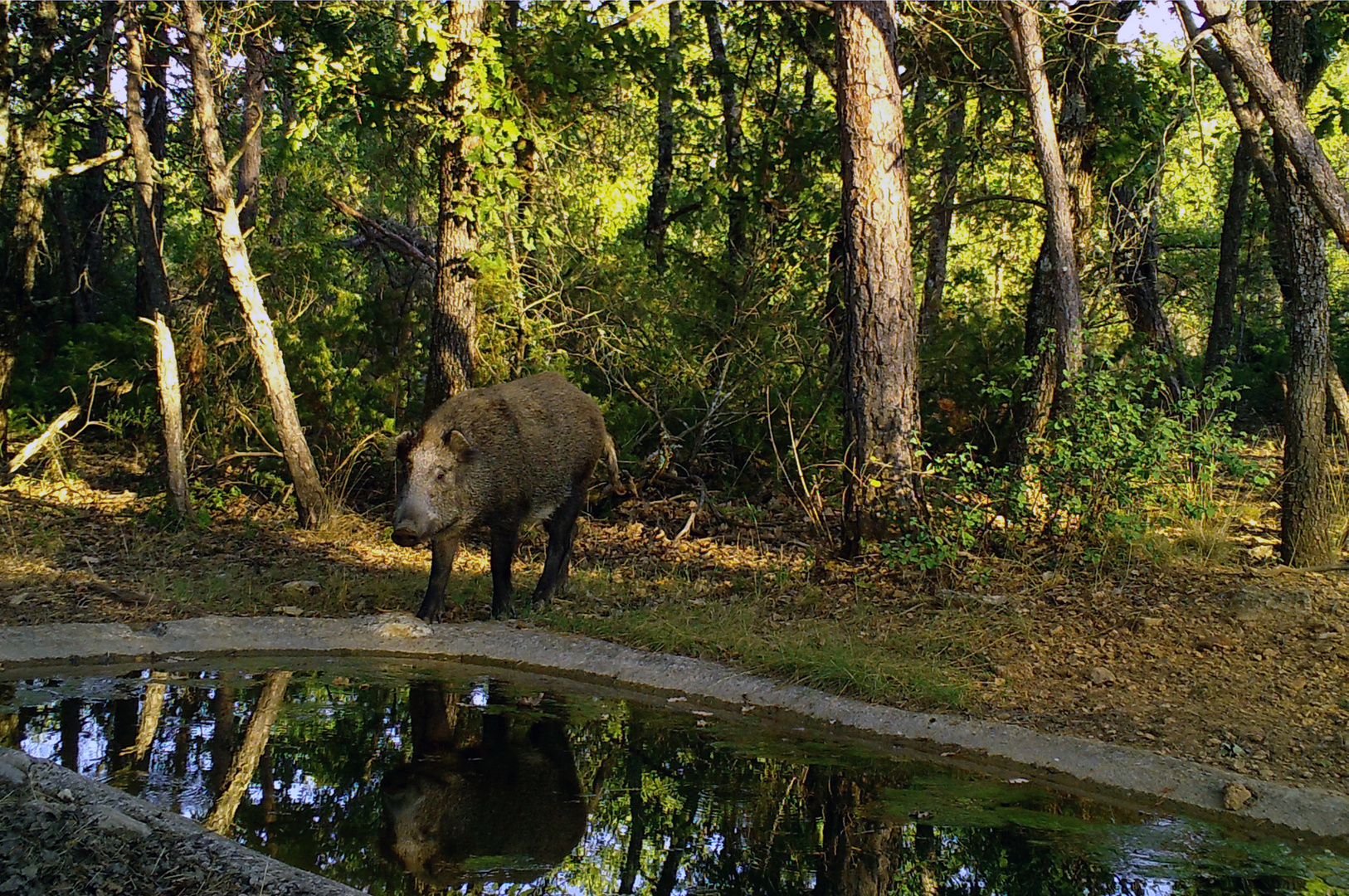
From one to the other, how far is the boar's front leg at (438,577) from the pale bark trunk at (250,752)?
54.3 inches

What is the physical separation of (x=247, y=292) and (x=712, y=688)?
6966mm

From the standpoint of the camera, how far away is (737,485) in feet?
46.7

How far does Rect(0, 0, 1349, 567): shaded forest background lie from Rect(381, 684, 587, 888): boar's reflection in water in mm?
4185

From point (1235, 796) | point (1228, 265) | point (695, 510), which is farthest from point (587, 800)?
point (1228, 265)

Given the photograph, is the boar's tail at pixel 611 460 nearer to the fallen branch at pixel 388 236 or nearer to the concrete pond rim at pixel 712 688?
the concrete pond rim at pixel 712 688

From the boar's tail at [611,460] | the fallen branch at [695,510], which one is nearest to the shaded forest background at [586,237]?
the fallen branch at [695,510]

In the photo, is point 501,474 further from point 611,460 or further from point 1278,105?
point 1278,105

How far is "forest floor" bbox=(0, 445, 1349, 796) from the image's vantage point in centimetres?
697

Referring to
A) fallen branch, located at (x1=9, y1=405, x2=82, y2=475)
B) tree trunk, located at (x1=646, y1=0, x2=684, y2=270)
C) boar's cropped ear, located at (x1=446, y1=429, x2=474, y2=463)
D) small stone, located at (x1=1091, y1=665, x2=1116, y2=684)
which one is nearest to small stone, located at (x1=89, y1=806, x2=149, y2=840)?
boar's cropped ear, located at (x1=446, y1=429, x2=474, y2=463)

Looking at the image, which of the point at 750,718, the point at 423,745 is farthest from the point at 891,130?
the point at 423,745

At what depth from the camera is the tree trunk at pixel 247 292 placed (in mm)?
11562

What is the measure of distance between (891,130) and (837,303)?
3.12 meters

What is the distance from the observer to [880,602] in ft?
30.1

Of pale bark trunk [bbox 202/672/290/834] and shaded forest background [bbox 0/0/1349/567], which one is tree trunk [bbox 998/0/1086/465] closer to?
shaded forest background [bbox 0/0/1349/567]
